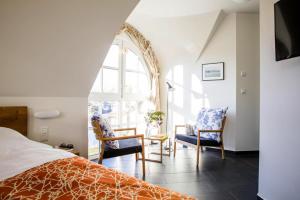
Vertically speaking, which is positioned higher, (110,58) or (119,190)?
(110,58)

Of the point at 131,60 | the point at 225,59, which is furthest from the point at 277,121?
the point at 131,60

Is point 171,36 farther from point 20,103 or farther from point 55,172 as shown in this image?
point 55,172

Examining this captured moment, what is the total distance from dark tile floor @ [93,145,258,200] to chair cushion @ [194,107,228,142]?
421 mm

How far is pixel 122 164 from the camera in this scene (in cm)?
303

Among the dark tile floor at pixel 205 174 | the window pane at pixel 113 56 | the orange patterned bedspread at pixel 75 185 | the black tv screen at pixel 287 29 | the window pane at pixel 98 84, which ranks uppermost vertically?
the window pane at pixel 113 56

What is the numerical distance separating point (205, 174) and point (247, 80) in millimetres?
1994

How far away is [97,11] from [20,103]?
4.07 ft

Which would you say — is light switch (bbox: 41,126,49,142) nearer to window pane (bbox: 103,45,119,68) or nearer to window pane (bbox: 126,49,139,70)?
window pane (bbox: 103,45,119,68)

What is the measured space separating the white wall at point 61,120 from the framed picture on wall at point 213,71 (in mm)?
2507

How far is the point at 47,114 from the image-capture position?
2105 millimetres

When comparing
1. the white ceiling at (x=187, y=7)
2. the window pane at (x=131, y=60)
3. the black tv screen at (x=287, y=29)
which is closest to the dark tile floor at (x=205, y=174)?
the black tv screen at (x=287, y=29)

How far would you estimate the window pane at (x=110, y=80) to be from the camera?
360 cm

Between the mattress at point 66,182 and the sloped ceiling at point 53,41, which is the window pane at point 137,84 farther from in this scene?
the mattress at point 66,182

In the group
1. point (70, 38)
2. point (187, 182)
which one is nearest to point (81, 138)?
point (70, 38)
